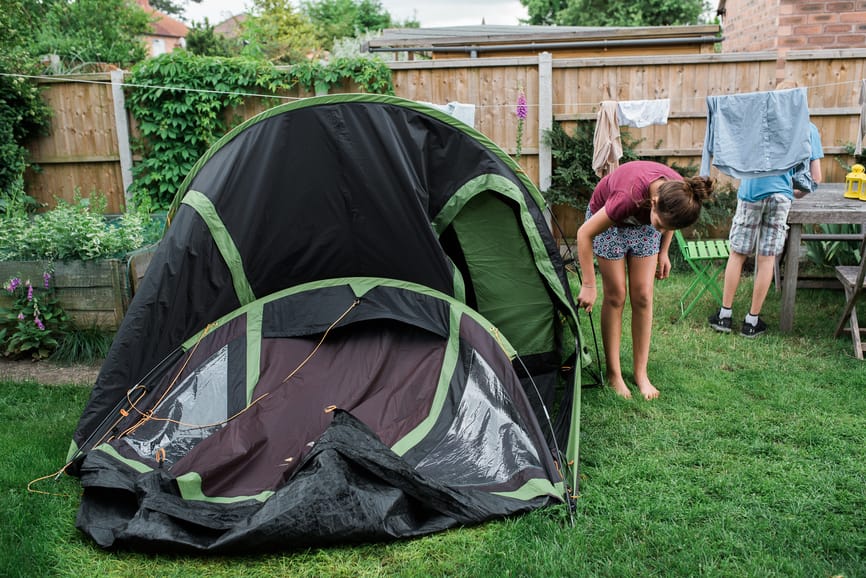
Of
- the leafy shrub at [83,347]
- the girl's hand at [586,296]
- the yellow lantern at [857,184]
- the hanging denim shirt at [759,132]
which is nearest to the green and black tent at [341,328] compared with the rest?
the girl's hand at [586,296]

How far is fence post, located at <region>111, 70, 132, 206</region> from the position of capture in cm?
657

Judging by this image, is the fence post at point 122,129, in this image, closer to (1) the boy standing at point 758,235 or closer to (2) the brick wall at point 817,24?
(1) the boy standing at point 758,235

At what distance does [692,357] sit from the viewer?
13.8ft

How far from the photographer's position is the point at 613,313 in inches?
142

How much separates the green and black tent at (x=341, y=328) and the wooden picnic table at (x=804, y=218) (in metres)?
1.98

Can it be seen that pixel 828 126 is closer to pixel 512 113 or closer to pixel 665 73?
pixel 665 73

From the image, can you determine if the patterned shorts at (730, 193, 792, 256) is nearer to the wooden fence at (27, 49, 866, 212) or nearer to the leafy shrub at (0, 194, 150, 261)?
the wooden fence at (27, 49, 866, 212)

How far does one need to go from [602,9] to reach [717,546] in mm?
25092

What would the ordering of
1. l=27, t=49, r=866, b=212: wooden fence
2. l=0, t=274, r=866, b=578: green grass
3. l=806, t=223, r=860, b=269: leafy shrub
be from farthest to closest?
l=27, t=49, r=866, b=212: wooden fence
l=806, t=223, r=860, b=269: leafy shrub
l=0, t=274, r=866, b=578: green grass

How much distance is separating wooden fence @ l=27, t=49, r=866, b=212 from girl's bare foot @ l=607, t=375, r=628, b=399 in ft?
10.6

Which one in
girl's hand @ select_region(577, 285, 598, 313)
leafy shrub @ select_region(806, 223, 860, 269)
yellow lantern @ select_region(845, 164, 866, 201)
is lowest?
leafy shrub @ select_region(806, 223, 860, 269)

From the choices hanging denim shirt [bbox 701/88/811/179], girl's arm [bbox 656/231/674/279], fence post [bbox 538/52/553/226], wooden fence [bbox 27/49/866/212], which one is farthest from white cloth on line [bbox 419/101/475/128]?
girl's arm [bbox 656/231/674/279]

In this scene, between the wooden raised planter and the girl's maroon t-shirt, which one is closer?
the girl's maroon t-shirt

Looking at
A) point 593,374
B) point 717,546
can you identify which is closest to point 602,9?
point 593,374
